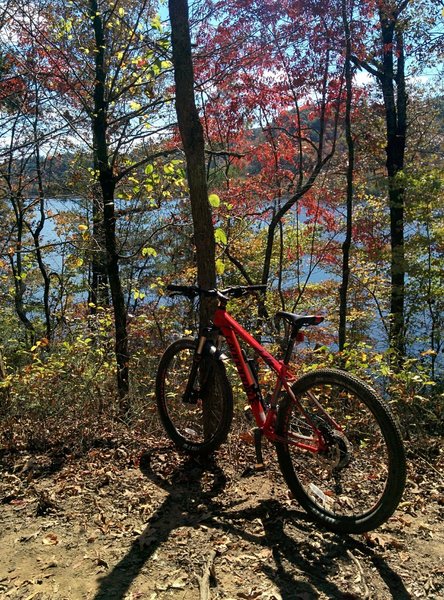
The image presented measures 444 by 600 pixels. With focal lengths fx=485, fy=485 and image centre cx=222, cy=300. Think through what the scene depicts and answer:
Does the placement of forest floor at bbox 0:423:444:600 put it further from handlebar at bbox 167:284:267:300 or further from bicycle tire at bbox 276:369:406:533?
handlebar at bbox 167:284:267:300

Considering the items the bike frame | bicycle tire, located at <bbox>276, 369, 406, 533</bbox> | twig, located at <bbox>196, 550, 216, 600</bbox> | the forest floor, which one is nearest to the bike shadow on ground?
the forest floor

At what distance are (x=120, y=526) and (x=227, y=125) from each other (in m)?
8.72

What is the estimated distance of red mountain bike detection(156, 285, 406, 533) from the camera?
8.52 ft

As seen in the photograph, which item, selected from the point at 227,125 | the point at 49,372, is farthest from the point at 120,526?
the point at 227,125

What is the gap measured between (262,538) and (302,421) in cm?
Answer: 69

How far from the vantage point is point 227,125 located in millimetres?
10039

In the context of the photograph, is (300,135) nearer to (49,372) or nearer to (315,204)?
(315,204)

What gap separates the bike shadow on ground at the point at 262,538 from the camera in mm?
2348

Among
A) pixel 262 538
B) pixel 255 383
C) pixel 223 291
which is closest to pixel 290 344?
pixel 255 383

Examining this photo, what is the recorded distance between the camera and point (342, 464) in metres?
2.67

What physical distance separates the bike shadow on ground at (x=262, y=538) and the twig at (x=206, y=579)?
0.25 m

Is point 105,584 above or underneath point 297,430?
underneath

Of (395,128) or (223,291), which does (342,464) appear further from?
(395,128)

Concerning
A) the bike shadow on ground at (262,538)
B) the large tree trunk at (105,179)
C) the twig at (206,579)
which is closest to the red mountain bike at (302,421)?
the bike shadow on ground at (262,538)
